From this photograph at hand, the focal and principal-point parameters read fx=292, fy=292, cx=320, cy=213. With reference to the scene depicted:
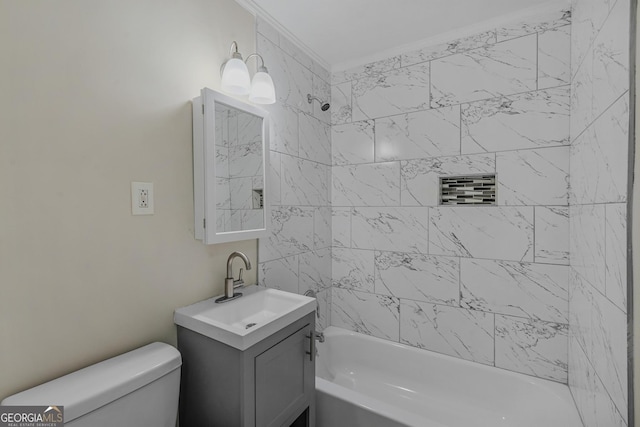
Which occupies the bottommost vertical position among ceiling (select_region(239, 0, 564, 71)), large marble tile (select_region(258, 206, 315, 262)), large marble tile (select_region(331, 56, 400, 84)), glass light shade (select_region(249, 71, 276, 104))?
large marble tile (select_region(258, 206, 315, 262))

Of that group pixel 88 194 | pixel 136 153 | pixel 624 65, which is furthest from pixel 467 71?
pixel 88 194

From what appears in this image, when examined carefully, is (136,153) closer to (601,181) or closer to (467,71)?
(601,181)

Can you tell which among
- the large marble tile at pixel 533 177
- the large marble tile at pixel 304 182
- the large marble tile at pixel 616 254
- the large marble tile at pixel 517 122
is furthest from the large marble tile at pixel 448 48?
the large marble tile at pixel 616 254

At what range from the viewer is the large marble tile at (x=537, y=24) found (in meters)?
1.68

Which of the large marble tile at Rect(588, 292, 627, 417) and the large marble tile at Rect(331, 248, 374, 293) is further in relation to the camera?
the large marble tile at Rect(331, 248, 374, 293)

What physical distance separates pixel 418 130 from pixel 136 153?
1.77m

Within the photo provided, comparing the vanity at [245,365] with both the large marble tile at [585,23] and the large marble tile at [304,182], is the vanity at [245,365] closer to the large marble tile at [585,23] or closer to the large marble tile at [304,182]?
the large marble tile at [304,182]

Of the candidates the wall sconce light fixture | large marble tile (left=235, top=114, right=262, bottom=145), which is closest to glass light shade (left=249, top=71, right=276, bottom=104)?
the wall sconce light fixture

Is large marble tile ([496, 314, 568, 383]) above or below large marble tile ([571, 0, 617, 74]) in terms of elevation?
below

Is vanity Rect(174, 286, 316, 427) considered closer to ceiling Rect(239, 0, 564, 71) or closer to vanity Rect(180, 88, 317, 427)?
vanity Rect(180, 88, 317, 427)

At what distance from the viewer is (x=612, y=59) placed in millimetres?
1000

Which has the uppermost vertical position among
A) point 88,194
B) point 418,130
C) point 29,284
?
point 418,130

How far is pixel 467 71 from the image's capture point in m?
1.96

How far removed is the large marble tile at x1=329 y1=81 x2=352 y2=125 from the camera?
2.42m
